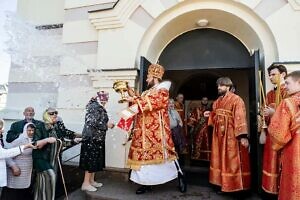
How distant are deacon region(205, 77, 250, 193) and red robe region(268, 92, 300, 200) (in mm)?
973

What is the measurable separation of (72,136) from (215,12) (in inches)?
131

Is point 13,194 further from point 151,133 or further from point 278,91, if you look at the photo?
point 278,91

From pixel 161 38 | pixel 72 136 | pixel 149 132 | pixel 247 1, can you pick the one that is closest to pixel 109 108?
pixel 72 136

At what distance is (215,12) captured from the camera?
516cm

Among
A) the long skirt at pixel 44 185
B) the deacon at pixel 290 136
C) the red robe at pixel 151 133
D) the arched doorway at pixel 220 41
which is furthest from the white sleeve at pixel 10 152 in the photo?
the deacon at pixel 290 136

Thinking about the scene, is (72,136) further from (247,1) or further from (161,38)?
(247,1)

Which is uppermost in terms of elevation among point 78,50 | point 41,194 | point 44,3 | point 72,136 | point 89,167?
point 44,3

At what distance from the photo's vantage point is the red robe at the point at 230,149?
3.97 m

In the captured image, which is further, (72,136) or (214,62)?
(214,62)

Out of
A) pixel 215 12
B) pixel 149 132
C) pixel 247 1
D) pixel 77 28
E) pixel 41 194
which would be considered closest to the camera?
pixel 41 194

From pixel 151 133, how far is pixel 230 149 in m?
1.13

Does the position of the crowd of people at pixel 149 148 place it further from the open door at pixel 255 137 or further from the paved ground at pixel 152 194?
the open door at pixel 255 137

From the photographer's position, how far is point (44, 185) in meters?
3.90

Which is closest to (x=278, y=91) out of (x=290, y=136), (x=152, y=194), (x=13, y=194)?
(x=290, y=136)
